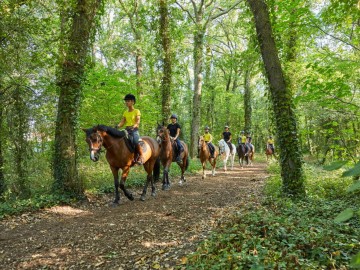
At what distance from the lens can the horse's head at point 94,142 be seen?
24.8ft

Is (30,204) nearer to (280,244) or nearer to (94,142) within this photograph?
(94,142)

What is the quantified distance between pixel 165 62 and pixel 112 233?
10.9 meters

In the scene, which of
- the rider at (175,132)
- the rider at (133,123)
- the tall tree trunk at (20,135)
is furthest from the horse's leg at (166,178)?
the tall tree trunk at (20,135)

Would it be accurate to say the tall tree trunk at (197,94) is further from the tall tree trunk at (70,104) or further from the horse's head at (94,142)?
the horse's head at (94,142)

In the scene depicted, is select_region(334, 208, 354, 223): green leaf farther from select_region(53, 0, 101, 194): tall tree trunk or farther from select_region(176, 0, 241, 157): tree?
select_region(176, 0, 241, 157): tree

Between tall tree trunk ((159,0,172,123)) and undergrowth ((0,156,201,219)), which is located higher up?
tall tree trunk ((159,0,172,123))

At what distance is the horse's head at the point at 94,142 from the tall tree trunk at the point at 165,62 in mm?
6745

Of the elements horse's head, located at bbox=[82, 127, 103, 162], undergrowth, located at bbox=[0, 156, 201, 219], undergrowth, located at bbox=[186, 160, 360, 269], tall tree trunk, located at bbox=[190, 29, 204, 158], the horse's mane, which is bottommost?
undergrowth, located at bbox=[186, 160, 360, 269]

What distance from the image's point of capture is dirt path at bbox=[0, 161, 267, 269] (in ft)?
16.0

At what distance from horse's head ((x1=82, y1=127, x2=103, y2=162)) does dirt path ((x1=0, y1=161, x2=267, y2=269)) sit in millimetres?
1652

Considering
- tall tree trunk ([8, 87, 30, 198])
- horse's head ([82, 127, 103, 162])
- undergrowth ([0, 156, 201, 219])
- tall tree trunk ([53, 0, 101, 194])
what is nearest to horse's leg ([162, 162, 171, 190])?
undergrowth ([0, 156, 201, 219])

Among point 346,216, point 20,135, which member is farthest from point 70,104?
point 346,216

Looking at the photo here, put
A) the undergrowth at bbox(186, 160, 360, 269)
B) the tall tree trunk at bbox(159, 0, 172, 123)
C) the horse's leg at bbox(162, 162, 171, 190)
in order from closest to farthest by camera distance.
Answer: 1. the undergrowth at bbox(186, 160, 360, 269)
2. the horse's leg at bbox(162, 162, 171, 190)
3. the tall tree trunk at bbox(159, 0, 172, 123)

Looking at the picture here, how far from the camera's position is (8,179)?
10.8m
